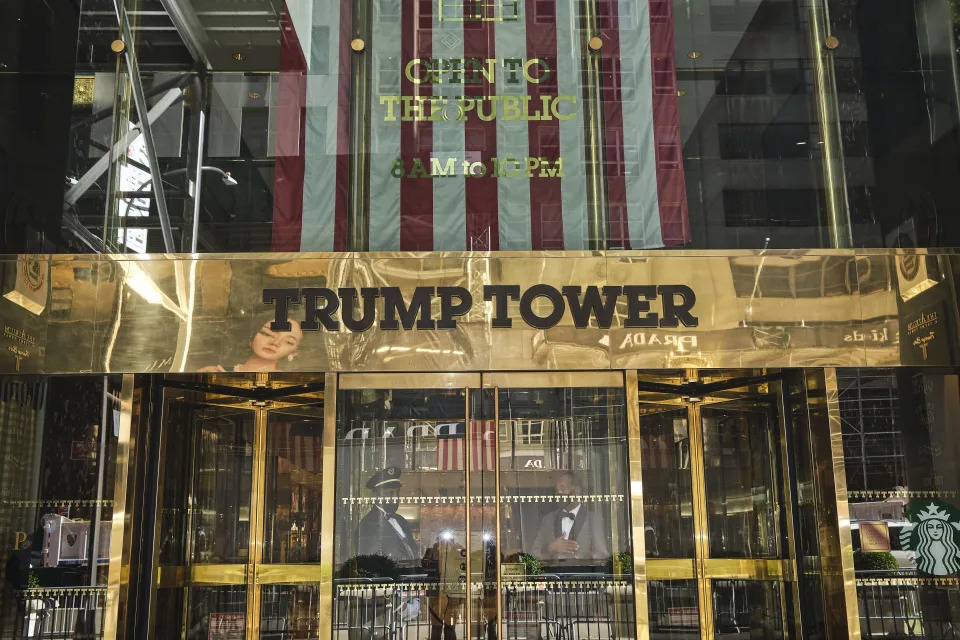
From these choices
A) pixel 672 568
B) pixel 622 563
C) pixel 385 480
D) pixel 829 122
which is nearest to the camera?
pixel 622 563

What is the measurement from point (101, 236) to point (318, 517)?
3.20 meters

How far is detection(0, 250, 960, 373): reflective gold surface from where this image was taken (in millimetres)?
7641

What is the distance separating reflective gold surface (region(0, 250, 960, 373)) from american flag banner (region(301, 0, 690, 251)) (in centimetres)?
39

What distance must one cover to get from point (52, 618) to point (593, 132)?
634cm

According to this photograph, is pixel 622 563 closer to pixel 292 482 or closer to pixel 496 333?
pixel 496 333

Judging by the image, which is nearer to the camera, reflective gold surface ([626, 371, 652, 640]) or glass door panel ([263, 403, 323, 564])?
reflective gold surface ([626, 371, 652, 640])

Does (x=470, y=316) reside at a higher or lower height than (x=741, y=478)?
higher

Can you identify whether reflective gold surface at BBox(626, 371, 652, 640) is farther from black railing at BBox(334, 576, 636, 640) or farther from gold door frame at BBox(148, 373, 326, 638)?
gold door frame at BBox(148, 373, 326, 638)

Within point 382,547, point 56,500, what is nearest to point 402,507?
point 382,547

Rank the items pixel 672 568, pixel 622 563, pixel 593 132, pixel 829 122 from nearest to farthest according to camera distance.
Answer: pixel 622 563 → pixel 593 132 → pixel 829 122 → pixel 672 568

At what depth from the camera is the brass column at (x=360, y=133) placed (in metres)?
8.12

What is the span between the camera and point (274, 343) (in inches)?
301

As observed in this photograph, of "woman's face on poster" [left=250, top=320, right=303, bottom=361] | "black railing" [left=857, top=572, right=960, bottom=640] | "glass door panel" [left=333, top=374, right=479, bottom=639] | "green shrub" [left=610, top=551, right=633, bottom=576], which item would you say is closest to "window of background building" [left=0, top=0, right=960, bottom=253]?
"woman's face on poster" [left=250, top=320, right=303, bottom=361]

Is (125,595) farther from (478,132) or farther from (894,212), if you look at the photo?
(894,212)
